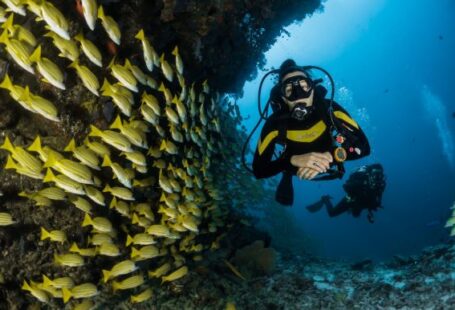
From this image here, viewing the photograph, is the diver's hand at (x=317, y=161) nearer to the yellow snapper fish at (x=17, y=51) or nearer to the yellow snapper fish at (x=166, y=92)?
the yellow snapper fish at (x=166, y=92)

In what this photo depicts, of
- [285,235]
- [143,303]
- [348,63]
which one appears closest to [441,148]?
[348,63]

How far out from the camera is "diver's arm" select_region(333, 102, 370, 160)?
17.2ft

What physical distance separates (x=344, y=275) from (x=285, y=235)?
1206 centimetres

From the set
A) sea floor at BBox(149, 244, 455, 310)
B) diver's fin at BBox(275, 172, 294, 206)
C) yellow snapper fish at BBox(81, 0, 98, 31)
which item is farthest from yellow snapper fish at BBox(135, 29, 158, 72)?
sea floor at BBox(149, 244, 455, 310)

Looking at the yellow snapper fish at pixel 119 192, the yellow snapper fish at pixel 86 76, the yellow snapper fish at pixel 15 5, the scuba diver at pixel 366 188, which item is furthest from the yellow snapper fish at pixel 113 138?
the scuba diver at pixel 366 188

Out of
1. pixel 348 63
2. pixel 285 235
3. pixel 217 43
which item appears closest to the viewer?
pixel 217 43

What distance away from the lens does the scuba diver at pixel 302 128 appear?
16.6 feet

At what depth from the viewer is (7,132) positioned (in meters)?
4.93

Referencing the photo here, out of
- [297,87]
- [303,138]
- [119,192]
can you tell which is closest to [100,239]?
[119,192]

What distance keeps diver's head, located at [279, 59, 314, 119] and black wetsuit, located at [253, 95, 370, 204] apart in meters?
0.24

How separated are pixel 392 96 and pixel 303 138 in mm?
110534

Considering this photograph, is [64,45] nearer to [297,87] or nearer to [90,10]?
[90,10]

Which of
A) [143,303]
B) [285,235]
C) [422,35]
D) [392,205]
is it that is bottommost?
[143,303]

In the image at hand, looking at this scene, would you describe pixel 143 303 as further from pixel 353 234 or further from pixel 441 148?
pixel 441 148
